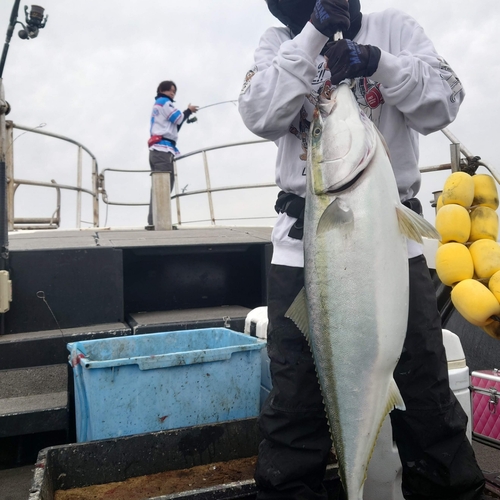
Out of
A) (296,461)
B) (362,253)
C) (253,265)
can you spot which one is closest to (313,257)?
(362,253)

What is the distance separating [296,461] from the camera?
1.93m

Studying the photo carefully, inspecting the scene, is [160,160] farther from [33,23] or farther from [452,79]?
[452,79]

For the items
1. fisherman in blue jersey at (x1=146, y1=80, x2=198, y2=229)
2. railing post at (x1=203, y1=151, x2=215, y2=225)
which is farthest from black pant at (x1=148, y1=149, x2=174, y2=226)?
railing post at (x1=203, y1=151, x2=215, y2=225)

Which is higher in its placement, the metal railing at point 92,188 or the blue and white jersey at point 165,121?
the blue and white jersey at point 165,121

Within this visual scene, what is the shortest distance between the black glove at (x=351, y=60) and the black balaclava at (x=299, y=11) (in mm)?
408

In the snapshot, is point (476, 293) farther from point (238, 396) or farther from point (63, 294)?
point (63, 294)

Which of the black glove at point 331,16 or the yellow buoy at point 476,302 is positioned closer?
the black glove at point 331,16

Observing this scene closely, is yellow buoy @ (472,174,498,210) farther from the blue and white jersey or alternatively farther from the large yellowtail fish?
the blue and white jersey

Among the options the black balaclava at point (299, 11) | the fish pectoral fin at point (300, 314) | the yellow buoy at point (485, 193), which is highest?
the black balaclava at point (299, 11)

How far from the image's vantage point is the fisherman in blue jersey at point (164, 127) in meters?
8.45

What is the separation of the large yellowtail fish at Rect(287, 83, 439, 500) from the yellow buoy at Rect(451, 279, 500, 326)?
0.65 meters

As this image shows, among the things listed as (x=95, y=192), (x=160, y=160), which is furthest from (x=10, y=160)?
(x=160, y=160)

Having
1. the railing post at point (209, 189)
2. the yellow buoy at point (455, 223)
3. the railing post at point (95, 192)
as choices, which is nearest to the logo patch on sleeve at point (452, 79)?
the yellow buoy at point (455, 223)

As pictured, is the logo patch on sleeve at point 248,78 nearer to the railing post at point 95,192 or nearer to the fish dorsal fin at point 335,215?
the fish dorsal fin at point 335,215
